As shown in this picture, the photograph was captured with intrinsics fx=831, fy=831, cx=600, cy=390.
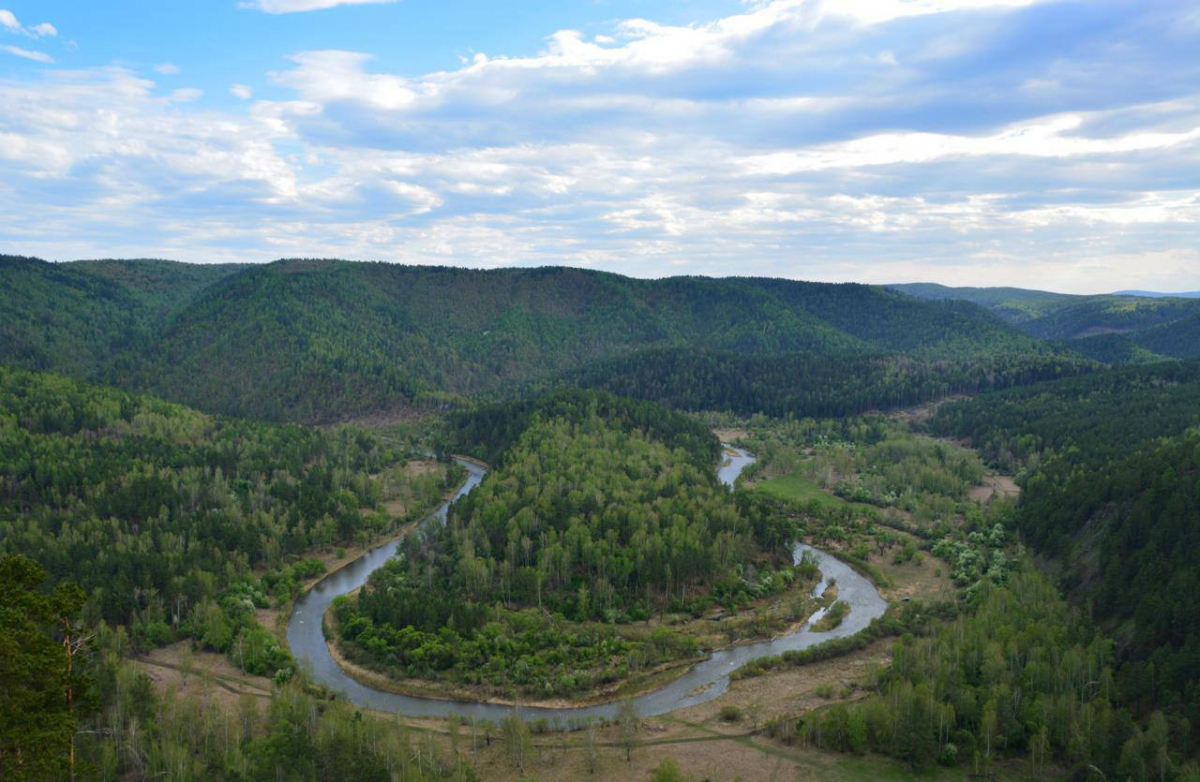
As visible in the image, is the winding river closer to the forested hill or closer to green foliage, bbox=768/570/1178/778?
green foliage, bbox=768/570/1178/778

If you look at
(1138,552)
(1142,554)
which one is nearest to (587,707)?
(1142,554)

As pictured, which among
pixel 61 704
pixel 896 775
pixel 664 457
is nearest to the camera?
pixel 61 704

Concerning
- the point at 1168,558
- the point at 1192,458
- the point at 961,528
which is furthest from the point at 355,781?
the point at 961,528

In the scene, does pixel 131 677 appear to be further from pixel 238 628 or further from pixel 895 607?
pixel 895 607

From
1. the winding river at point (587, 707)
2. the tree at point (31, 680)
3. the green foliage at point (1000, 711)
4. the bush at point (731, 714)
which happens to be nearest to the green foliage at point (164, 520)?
the winding river at point (587, 707)

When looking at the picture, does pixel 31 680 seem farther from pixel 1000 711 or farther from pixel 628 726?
pixel 1000 711

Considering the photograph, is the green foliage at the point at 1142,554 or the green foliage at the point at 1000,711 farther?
the green foliage at the point at 1142,554

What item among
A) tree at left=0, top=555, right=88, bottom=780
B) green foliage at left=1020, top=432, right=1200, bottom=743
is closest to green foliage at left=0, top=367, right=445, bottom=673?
tree at left=0, top=555, right=88, bottom=780

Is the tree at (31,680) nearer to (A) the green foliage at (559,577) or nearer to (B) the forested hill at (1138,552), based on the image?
(A) the green foliage at (559,577)
